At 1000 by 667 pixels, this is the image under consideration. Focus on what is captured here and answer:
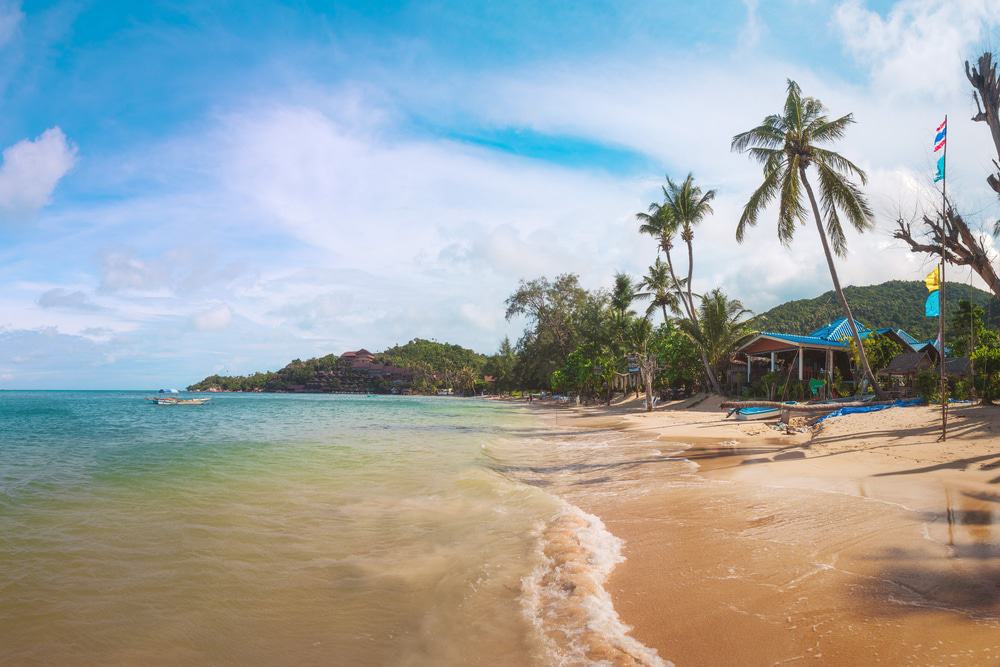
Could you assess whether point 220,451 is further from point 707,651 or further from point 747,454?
point 707,651

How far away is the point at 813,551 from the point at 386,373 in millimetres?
114908

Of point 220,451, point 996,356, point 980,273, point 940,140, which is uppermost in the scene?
point 940,140

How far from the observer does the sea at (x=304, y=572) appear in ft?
11.5

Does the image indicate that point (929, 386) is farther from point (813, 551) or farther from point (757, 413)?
point (813, 551)

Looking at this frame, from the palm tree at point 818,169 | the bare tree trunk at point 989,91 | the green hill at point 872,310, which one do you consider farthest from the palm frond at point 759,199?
the green hill at point 872,310

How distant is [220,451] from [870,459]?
50.4 ft

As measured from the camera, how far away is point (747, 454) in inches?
430

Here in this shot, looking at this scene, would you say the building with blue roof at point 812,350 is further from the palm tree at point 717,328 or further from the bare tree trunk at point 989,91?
the bare tree trunk at point 989,91

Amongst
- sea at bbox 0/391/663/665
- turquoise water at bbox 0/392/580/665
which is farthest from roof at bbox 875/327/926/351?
sea at bbox 0/391/663/665

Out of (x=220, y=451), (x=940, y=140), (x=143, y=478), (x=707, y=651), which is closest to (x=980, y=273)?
(x=940, y=140)

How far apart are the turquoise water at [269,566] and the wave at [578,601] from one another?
131 millimetres

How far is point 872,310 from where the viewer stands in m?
54.4

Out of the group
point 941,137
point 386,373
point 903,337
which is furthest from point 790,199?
point 386,373

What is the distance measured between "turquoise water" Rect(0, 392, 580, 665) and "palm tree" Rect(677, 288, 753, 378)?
21.1 metres
